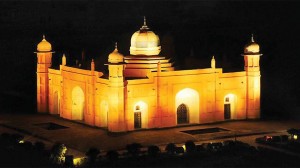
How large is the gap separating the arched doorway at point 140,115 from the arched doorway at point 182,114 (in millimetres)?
1826

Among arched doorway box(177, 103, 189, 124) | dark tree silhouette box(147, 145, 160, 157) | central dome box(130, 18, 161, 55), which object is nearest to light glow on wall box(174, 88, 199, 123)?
arched doorway box(177, 103, 189, 124)

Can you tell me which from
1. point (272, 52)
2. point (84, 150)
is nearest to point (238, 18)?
point (272, 52)

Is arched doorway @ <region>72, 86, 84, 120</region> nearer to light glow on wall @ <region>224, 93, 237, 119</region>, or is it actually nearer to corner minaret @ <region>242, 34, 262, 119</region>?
light glow on wall @ <region>224, 93, 237, 119</region>

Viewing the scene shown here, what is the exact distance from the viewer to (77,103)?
41062 mm

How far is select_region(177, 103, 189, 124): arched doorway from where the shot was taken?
131 feet

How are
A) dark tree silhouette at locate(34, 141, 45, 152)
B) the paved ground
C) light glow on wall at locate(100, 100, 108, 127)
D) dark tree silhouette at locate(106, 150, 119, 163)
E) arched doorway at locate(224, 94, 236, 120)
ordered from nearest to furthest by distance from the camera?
1. dark tree silhouette at locate(106, 150, 119, 163)
2. dark tree silhouette at locate(34, 141, 45, 152)
3. the paved ground
4. light glow on wall at locate(100, 100, 108, 127)
5. arched doorway at locate(224, 94, 236, 120)

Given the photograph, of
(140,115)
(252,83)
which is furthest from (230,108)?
(140,115)

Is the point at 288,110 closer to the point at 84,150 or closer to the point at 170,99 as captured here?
the point at 170,99

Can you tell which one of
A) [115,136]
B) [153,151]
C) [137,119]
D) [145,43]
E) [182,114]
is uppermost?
[145,43]

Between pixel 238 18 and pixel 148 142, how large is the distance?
121 feet

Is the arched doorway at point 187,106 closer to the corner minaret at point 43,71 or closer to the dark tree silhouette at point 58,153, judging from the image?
the corner minaret at point 43,71

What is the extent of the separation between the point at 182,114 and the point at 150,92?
2177 mm

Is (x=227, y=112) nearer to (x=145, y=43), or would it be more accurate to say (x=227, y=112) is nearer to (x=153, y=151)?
(x=145, y=43)

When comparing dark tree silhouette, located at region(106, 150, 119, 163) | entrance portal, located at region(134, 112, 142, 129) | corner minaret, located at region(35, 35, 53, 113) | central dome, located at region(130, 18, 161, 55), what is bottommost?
dark tree silhouette, located at region(106, 150, 119, 163)
